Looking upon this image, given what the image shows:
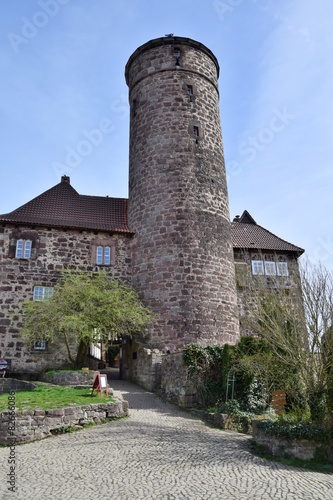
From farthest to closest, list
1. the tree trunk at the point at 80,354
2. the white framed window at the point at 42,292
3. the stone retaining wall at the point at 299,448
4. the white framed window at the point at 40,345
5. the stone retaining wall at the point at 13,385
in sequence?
the white framed window at the point at 42,292 < the white framed window at the point at 40,345 < the tree trunk at the point at 80,354 < the stone retaining wall at the point at 13,385 < the stone retaining wall at the point at 299,448

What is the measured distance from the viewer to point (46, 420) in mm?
10016

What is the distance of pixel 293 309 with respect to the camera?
11727 mm

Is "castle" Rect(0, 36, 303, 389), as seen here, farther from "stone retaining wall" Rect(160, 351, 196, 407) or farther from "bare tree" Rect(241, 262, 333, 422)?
"bare tree" Rect(241, 262, 333, 422)

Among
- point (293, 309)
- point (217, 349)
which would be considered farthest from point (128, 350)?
point (293, 309)

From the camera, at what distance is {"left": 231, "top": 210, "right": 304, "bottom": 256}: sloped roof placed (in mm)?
24266

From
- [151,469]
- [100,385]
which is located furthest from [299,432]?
[100,385]

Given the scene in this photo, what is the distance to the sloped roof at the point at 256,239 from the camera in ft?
79.6

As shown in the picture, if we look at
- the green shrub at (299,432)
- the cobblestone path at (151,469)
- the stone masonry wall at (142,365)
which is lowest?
the cobblestone path at (151,469)

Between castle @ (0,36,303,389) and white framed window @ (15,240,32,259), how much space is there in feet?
0.14

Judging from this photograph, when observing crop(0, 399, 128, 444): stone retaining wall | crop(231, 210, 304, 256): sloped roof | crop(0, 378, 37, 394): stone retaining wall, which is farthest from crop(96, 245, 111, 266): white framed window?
crop(0, 399, 128, 444): stone retaining wall

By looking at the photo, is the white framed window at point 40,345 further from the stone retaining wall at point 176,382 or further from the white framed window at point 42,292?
the stone retaining wall at point 176,382

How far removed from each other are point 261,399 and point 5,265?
491 inches

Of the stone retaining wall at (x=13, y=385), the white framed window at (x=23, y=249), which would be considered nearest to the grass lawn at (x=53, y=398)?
the stone retaining wall at (x=13, y=385)

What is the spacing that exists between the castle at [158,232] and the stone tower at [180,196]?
0.17ft
